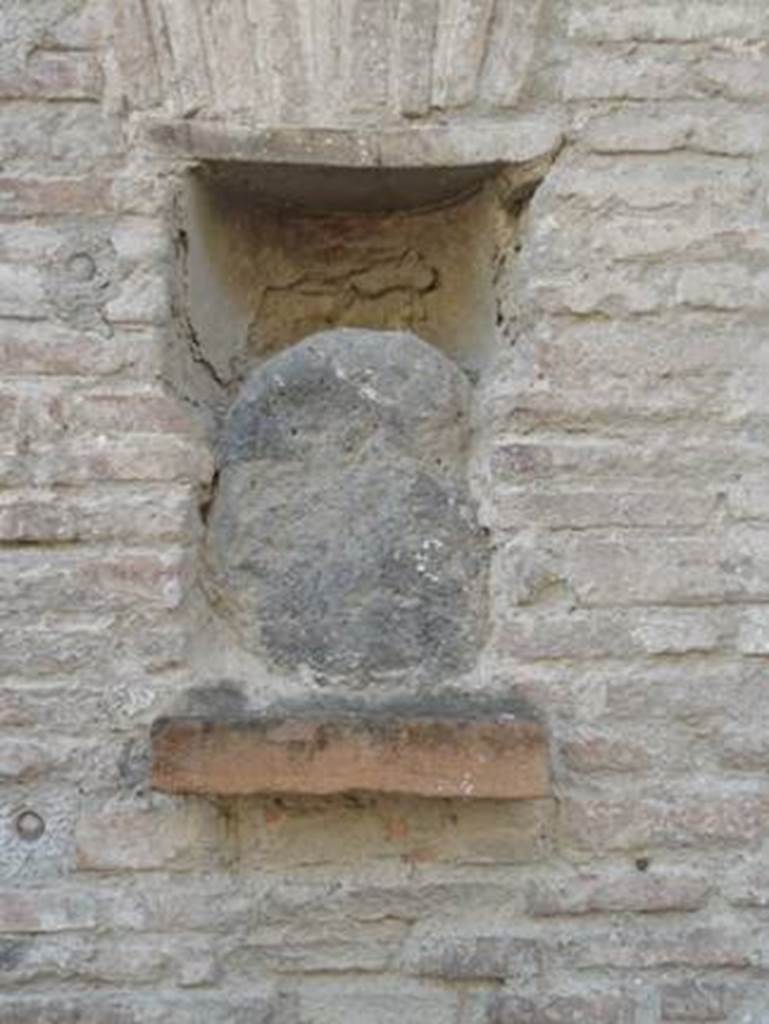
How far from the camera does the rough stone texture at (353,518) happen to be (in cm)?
185

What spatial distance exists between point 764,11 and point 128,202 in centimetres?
91

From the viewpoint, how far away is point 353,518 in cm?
188

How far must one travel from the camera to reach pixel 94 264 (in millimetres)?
1851

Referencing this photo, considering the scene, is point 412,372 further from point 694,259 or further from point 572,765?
point 572,765

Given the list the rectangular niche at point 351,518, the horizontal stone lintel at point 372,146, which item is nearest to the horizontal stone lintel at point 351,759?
the rectangular niche at point 351,518

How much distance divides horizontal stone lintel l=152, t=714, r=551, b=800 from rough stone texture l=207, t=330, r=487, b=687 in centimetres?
14

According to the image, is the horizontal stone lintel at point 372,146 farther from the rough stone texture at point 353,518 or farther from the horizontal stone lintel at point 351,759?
the horizontal stone lintel at point 351,759

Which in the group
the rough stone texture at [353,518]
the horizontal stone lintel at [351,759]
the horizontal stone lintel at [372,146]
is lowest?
the horizontal stone lintel at [351,759]

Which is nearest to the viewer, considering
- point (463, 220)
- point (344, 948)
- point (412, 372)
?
point (344, 948)

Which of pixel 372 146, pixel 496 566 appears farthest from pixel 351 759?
pixel 372 146

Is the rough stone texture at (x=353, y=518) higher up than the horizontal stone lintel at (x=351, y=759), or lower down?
higher up

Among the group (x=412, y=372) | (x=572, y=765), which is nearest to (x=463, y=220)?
(x=412, y=372)

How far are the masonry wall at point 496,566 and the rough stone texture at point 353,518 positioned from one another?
0.05 m

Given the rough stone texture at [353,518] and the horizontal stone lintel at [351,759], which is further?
the rough stone texture at [353,518]
